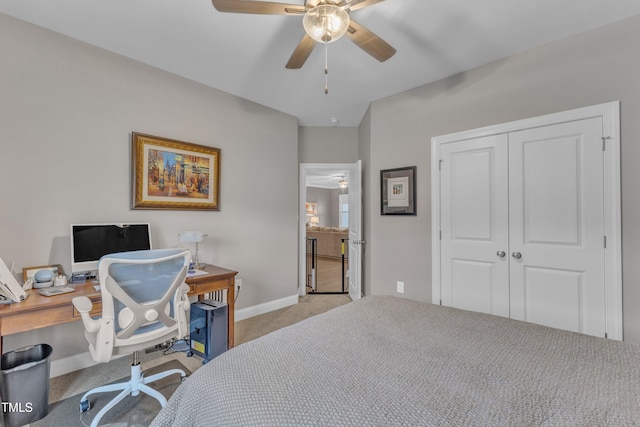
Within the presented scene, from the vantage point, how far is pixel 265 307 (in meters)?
3.76

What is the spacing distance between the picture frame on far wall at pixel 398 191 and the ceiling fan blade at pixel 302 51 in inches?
67.6

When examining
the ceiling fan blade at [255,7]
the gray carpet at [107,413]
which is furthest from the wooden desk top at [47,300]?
the ceiling fan blade at [255,7]

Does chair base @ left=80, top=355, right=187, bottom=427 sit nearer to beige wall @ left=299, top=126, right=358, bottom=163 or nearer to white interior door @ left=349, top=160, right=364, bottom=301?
white interior door @ left=349, top=160, right=364, bottom=301

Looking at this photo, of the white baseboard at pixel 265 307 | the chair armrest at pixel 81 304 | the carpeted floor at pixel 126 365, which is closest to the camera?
the chair armrest at pixel 81 304

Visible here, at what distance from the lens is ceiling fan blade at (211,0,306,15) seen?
5.00ft

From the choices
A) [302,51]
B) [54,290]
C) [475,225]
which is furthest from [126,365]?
[475,225]

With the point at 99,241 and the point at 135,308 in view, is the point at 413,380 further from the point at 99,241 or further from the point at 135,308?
the point at 99,241

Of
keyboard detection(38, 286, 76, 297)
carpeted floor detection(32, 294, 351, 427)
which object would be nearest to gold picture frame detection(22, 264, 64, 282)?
keyboard detection(38, 286, 76, 297)

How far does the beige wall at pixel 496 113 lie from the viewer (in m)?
2.08

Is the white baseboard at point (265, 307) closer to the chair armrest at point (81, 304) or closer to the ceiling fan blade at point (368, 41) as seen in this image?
the chair armrest at point (81, 304)

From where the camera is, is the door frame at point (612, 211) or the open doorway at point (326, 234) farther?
the open doorway at point (326, 234)

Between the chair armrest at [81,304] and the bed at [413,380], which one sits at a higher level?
the chair armrest at [81,304]

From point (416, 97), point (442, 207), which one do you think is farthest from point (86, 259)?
point (416, 97)

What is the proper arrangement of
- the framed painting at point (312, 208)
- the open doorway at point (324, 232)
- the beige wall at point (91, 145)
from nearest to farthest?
1. the beige wall at point (91, 145)
2. the open doorway at point (324, 232)
3. the framed painting at point (312, 208)
